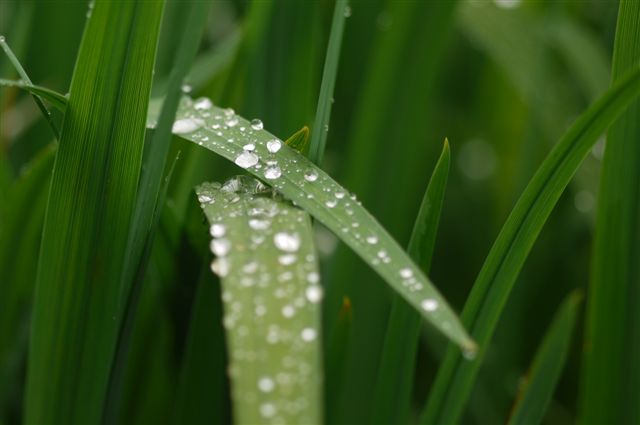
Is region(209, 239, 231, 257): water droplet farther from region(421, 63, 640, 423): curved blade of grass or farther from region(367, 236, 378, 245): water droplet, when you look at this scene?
region(421, 63, 640, 423): curved blade of grass

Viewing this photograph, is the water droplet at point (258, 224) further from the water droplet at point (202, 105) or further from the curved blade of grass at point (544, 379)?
the curved blade of grass at point (544, 379)

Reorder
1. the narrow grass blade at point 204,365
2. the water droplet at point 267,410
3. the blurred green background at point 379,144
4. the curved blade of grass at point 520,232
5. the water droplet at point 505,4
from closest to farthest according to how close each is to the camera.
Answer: the water droplet at point 267,410 → the curved blade of grass at point 520,232 → the narrow grass blade at point 204,365 → the blurred green background at point 379,144 → the water droplet at point 505,4

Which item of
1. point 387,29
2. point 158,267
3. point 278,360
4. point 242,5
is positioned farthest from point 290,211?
point 242,5

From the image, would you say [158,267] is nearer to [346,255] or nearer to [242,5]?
[346,255]

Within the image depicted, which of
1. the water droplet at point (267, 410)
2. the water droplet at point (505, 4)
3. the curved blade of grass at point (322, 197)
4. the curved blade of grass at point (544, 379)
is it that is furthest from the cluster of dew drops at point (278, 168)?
the water droplet at point (505, 4)

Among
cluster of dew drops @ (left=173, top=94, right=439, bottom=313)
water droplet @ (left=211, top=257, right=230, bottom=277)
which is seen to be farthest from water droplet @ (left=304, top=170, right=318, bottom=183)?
water droplet @ (left=211, top=257, right=230, bottom=277)

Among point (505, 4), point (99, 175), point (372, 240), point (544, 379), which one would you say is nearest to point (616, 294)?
point (544, 379)
